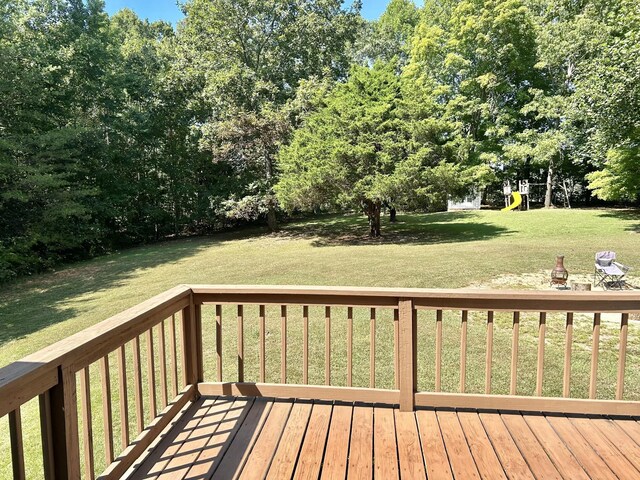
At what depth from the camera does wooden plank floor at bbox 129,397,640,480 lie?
188 centimetres

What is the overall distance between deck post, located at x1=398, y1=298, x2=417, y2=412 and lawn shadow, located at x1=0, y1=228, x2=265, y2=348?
5525 mm

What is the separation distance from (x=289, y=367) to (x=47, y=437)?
2.74 metres

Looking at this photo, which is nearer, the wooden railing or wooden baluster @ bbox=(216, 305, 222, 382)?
the wooden railing

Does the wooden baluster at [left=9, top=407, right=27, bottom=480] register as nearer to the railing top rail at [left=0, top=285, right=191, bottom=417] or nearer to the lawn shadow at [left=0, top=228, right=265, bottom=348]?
the railing top rail at [left=0, top=285, right=191, bottom=417]

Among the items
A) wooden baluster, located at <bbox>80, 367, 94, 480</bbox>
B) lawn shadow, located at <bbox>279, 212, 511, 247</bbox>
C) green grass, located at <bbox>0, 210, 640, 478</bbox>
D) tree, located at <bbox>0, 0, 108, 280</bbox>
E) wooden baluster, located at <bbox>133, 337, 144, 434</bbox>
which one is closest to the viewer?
wooden baluster, located at <bbox>80, 367, 94, 480</bbox>

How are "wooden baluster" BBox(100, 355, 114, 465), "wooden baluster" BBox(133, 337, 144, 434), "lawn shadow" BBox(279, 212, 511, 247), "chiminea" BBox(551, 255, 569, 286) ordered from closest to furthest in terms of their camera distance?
"wooden baluster" BBox(100, 355, 114, 465) < "wooden baluster" BBox(133, 337, 144, 434) < "chiminea" BBox(551, 255, 569, 286) < "lawn shadow" BBox(279, 212, 511, 247)

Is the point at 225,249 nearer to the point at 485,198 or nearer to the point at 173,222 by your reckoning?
the point at 173,222

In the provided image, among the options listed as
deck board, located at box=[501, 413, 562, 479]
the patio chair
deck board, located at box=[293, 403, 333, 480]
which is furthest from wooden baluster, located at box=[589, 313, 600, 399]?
the patio chair

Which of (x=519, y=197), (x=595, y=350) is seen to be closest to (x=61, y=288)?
(x=595, y=350)

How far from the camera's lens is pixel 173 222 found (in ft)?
59.0

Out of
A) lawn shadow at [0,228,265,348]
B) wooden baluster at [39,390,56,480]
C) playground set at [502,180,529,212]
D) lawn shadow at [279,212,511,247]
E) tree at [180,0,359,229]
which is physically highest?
tree at [180,0,359,229]

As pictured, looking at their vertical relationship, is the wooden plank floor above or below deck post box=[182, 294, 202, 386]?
below

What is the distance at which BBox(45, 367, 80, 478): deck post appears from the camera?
1.45 metres

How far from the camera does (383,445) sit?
2090mm
